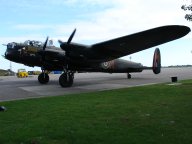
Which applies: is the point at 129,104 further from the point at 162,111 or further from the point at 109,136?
the point at 109,136

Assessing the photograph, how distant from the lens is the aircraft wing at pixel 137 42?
17.2 meters

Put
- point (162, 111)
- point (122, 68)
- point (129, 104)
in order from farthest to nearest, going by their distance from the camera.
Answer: point (122, 68) → point (129, 104) → point (162, 111)

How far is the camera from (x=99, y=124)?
8.25m

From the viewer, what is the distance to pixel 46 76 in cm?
2612

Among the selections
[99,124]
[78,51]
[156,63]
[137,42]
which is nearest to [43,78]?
[78,51]

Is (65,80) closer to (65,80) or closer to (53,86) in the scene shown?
(65,80)

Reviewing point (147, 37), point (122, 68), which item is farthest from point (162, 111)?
point (122, 68)

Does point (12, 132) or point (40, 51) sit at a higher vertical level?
point (40, 51)

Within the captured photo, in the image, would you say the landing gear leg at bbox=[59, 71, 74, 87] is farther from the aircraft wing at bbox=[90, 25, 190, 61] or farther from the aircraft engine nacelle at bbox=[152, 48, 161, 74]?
the aircraft engine nacelle at bbox=[152, 48, 161, 74]

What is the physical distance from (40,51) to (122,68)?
32.6ft

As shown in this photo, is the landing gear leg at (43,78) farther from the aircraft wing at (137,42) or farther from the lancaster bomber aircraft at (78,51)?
the aircraft wing at (137,42)

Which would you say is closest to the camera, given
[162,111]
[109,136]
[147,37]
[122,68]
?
[109,136]

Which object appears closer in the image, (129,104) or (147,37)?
(129,104)

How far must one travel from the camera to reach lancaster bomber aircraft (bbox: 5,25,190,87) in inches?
730
